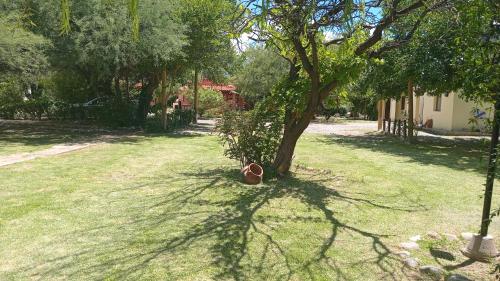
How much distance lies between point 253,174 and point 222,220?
99.8 inches

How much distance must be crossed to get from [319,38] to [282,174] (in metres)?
2.79

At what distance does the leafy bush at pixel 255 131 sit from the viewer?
9211 mm

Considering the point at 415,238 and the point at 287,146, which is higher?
the point at 287,146

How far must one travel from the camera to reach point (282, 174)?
919 cm

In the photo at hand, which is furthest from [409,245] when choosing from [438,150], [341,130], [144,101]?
[341,130]

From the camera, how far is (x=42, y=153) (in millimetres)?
12102

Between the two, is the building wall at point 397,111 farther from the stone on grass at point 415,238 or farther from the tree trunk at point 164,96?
the stone on grass at point 415,238

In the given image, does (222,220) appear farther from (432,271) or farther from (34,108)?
(34,108)

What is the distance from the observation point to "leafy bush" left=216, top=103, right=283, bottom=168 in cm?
921

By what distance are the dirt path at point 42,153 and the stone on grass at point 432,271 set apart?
29.4ft

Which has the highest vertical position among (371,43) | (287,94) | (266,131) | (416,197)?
(371,43)

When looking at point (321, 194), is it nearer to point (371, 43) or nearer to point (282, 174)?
point (282, 174)

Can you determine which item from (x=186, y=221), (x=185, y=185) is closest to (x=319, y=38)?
(x=185, y=185)

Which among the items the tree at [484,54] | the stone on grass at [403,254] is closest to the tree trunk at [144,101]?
the stone on grass at [403,254]
